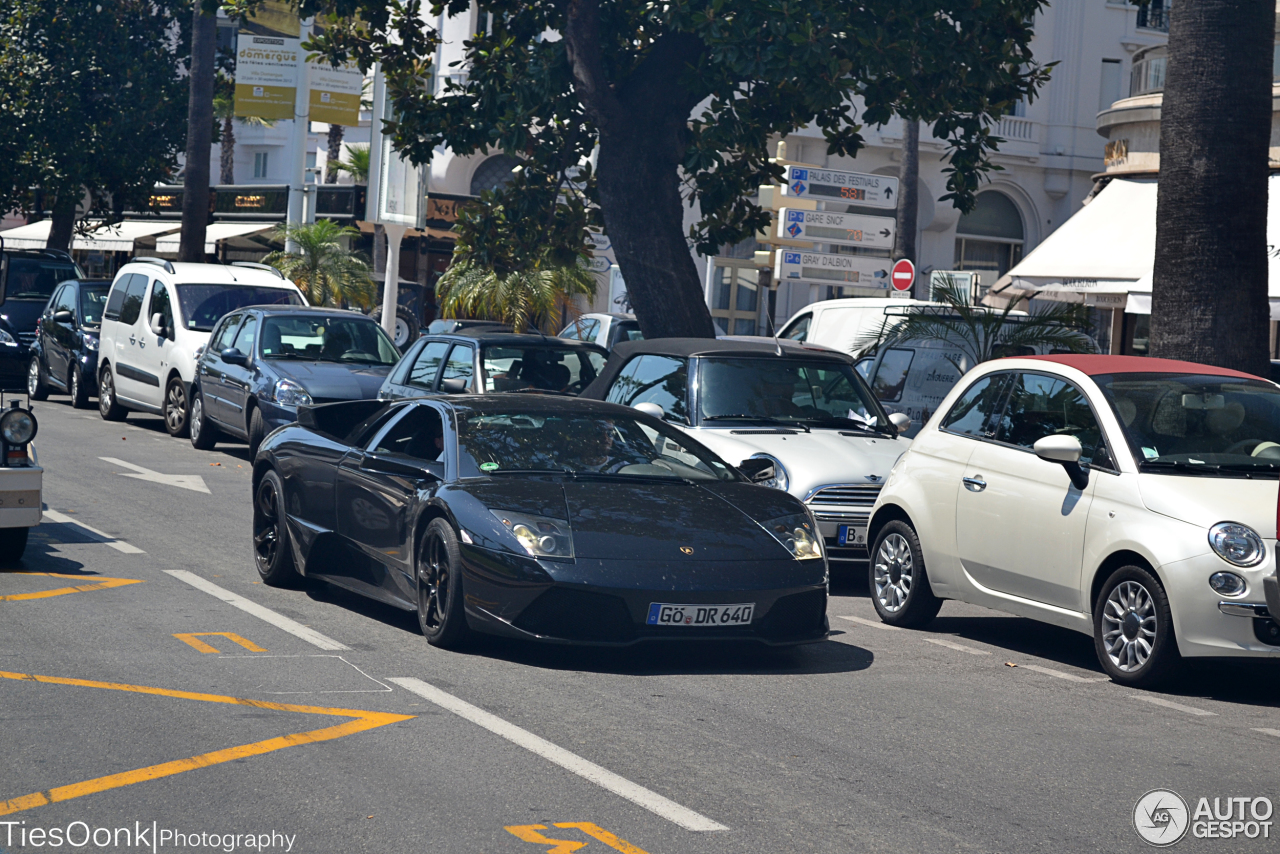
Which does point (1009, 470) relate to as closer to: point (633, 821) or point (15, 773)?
point (633, 821)

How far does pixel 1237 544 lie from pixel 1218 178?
538 cm

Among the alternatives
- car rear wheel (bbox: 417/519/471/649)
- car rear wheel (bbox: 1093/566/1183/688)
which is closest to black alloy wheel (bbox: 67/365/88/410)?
car rear wheel (bbox: 417/519/471/649)


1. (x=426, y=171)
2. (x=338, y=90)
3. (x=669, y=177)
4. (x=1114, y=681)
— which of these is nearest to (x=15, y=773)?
(x=1114, y=681)

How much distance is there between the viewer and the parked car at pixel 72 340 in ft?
78.2

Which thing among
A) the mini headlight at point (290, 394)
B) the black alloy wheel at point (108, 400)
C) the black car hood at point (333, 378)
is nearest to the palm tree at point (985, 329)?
the black car hood at point (333, 378)

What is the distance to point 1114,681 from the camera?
8438 millimetres

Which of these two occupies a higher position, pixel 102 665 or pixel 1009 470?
pixel 1009 470

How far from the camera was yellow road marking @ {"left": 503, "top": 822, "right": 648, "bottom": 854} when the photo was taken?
5004 mm

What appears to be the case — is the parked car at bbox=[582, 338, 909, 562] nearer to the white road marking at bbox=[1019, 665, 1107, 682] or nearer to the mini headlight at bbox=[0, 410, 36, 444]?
the white road marking at bbox=[1019, 665, 1107, 682]

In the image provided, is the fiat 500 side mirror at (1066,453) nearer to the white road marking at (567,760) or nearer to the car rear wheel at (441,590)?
the car rear wheel at (441,590)

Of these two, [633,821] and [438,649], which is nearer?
[633,821]

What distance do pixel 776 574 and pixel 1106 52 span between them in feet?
130

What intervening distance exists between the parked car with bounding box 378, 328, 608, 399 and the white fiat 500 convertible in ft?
18.0

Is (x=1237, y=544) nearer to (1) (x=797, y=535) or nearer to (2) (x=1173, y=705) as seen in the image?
(2) (x=1173, y=705)
